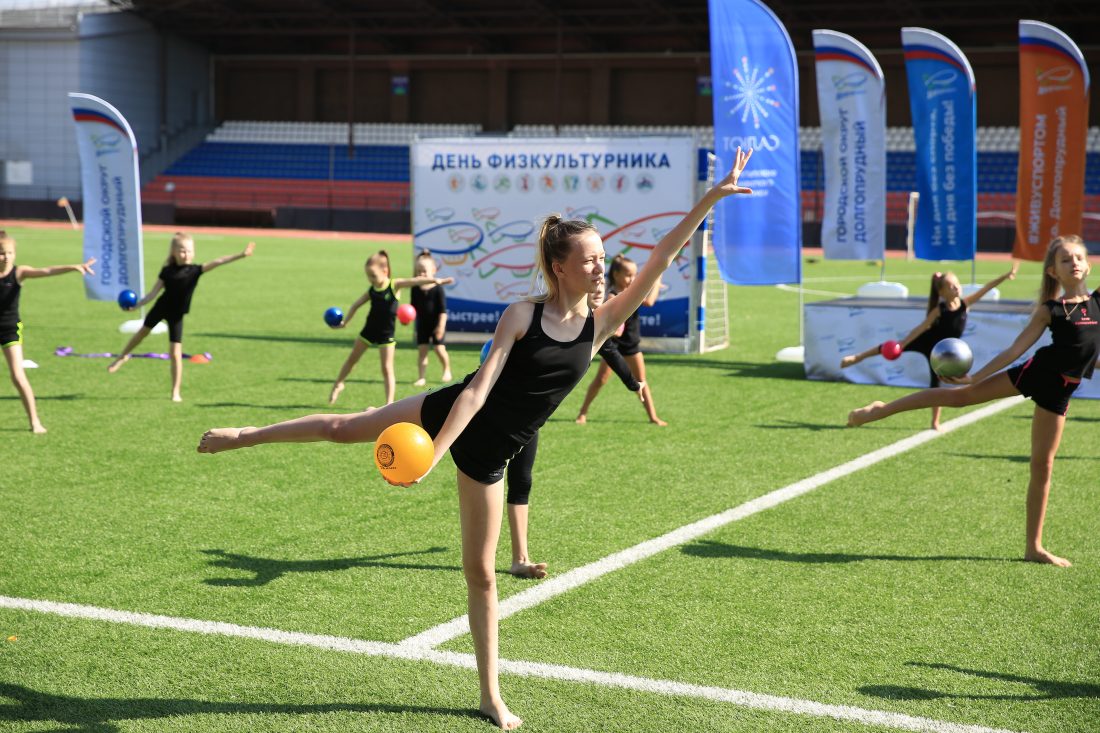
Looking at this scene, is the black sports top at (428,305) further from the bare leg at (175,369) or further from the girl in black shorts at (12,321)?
the girl in black shorts at (12,321)

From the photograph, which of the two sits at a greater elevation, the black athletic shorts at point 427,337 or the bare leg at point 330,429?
the bare leg at point 330,429

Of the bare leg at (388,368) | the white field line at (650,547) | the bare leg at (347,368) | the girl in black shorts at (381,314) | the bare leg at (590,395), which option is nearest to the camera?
the white field line at (650,547)

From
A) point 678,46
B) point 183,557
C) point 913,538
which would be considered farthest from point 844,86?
point 678,46

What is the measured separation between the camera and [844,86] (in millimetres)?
17859

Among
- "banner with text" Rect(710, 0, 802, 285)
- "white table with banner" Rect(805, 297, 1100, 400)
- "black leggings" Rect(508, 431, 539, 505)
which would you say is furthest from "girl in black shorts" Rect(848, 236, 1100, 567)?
"banner with text" Rect(710, 0, 802, 285)

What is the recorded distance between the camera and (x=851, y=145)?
18.1 m

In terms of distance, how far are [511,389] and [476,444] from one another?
0.77ft

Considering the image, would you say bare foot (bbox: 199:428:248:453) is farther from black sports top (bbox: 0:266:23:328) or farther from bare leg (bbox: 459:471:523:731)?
black sports top (bbox: 0:266:23:328)

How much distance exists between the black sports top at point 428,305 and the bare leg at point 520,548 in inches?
312

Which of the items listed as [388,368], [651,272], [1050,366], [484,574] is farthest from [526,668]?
[388,368]

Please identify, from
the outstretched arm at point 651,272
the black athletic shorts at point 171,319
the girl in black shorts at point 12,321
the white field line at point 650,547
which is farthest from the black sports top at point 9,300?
the outstretched arm at point 651,272

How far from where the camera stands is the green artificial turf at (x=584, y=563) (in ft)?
15.7

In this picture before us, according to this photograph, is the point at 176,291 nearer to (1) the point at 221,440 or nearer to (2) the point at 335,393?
(2) the point at 335,393

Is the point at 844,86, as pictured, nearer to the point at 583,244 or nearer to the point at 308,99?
the point at 583,244
